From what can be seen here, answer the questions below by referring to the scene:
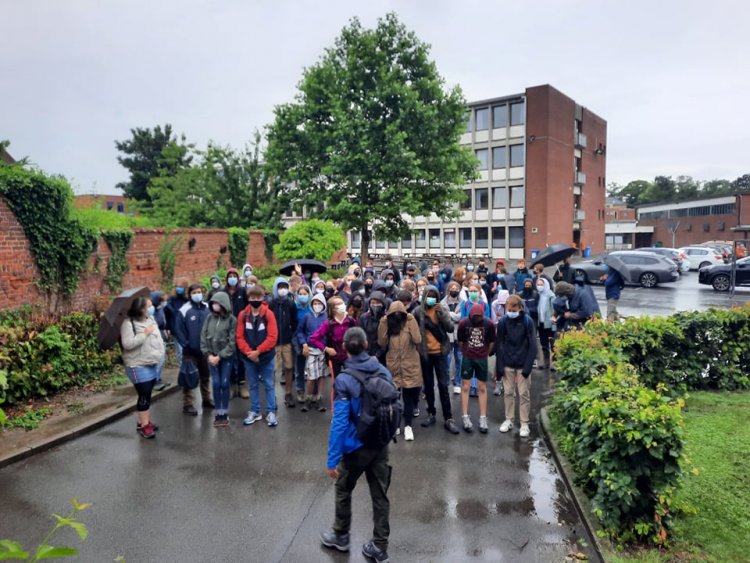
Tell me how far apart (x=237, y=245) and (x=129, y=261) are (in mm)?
5667

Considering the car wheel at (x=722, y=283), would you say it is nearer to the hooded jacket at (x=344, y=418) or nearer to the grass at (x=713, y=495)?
the grass at (x=713, y=495)

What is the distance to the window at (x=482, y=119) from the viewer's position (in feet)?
145

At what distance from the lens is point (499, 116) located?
43.7 m

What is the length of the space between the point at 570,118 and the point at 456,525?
46.4 meters

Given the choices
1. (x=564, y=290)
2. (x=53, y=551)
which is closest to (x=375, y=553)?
(x=53, y=551)

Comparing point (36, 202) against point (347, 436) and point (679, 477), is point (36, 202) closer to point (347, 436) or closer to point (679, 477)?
point (347, 436)

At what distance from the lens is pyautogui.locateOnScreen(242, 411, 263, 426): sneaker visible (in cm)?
724

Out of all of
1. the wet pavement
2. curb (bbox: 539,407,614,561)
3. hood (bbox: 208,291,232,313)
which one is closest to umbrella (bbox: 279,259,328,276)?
hood (bbox: 208,291,232,313)

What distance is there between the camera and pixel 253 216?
23578mm

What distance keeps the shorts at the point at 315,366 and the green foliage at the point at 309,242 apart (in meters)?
9.89

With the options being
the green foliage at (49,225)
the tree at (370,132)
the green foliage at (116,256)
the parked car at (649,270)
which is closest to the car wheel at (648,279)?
the parked car at (649,270)

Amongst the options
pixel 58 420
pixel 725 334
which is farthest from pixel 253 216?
pixel 725 334

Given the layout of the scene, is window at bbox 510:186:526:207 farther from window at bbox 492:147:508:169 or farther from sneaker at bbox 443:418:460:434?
sneaker at bbox 443:418:460:434

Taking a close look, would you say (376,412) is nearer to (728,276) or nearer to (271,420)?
(271,420)
